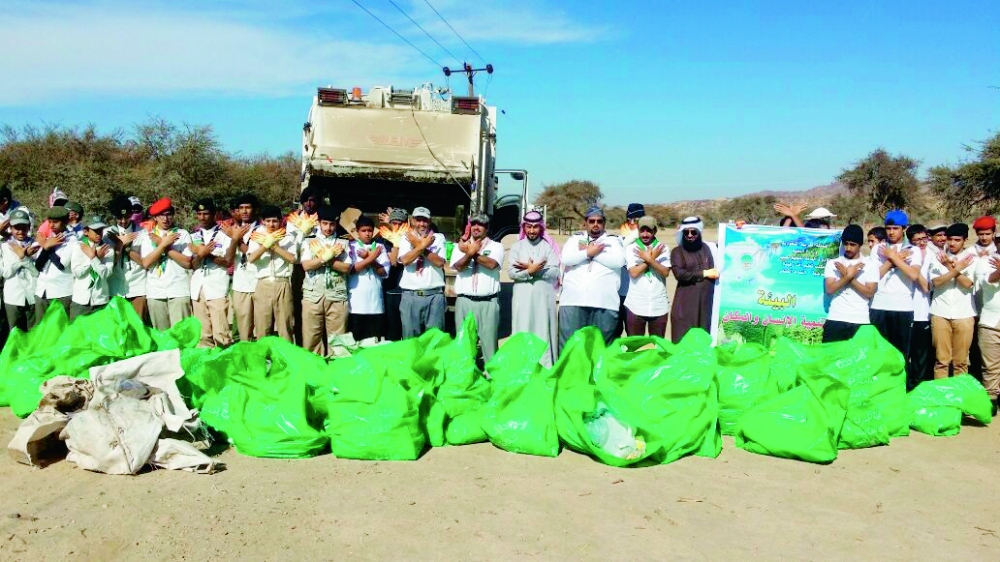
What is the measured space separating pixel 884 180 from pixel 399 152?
1051 inches

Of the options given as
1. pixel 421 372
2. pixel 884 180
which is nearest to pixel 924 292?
pixel 421 372

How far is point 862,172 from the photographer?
3120 cm

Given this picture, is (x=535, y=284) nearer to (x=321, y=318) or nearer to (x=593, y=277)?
(x=593, y=277)

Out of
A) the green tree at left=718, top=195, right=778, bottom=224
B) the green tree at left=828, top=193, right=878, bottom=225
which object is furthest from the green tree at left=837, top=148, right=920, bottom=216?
the green tree at left=718, top=195, right=778, bottom=224

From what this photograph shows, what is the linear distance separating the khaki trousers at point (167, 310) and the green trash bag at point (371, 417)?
9.15 ft

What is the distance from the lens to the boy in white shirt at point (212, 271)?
691 cm

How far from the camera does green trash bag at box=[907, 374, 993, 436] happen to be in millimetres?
5566

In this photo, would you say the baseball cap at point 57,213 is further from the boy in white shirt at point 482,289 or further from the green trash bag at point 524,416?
the green trash bag at point 524,416

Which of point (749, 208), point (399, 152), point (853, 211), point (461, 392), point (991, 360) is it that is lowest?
point (461, 392)

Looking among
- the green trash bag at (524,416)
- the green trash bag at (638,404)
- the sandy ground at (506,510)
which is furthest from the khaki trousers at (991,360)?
the green trash bag at (524,416)

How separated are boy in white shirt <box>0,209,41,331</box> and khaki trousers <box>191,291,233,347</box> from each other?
141 cm

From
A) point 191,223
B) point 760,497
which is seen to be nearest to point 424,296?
point 760,497

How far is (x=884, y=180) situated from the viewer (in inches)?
1204

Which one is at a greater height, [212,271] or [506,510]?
[212,271]
